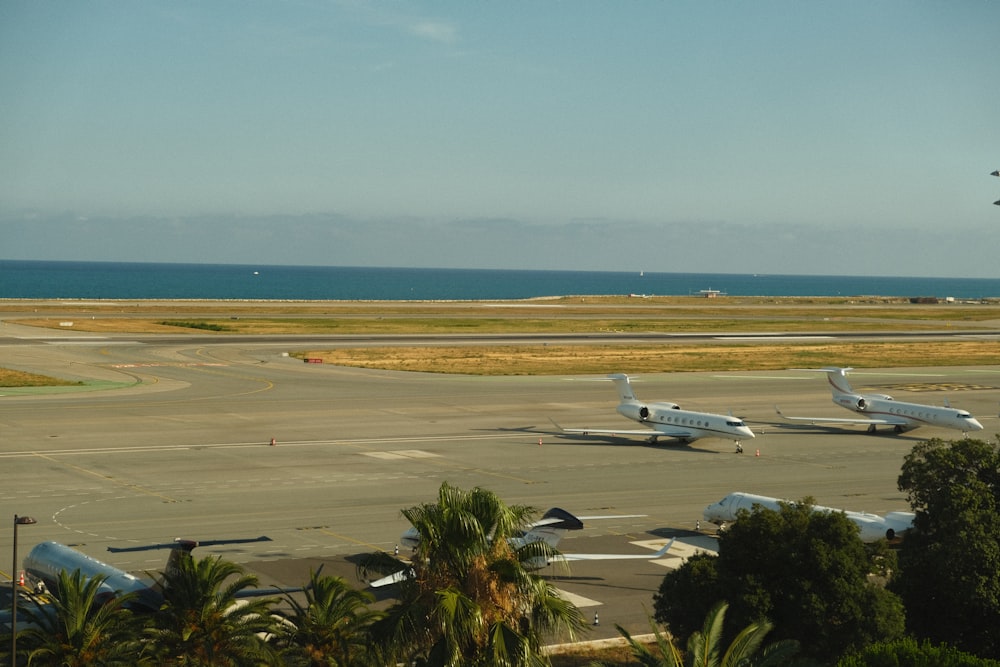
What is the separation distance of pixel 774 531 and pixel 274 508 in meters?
27.4

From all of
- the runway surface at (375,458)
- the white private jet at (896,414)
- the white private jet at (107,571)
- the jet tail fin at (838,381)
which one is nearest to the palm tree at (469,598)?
the white private jet at (107,571)

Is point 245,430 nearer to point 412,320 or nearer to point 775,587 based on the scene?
point 775,587

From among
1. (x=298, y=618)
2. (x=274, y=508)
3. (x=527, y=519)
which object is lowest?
(x=274, y=508)

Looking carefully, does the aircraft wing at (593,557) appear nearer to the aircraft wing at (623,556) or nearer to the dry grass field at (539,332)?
the aircraft wing at (623,556)

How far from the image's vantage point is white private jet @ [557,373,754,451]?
68062mm

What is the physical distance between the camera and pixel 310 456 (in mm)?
64062

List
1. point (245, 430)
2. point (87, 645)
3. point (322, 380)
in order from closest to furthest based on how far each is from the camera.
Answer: point (87, 645)
point (245, 430)
point (322, 380)

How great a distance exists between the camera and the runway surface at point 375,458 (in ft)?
147

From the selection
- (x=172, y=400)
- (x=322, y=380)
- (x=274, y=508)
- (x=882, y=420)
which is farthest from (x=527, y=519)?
(x=322, y=380)

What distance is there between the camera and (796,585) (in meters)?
28.4

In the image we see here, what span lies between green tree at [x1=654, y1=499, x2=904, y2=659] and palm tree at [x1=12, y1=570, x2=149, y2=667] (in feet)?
47.2

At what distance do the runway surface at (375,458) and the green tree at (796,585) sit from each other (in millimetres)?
5670

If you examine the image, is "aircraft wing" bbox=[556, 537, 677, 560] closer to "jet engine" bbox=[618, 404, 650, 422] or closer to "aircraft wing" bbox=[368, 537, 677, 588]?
"aircraft wing" bbox=[368, 537, 677, 588]

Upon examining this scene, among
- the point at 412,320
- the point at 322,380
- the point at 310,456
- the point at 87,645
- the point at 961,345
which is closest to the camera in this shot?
the point at 87,645
